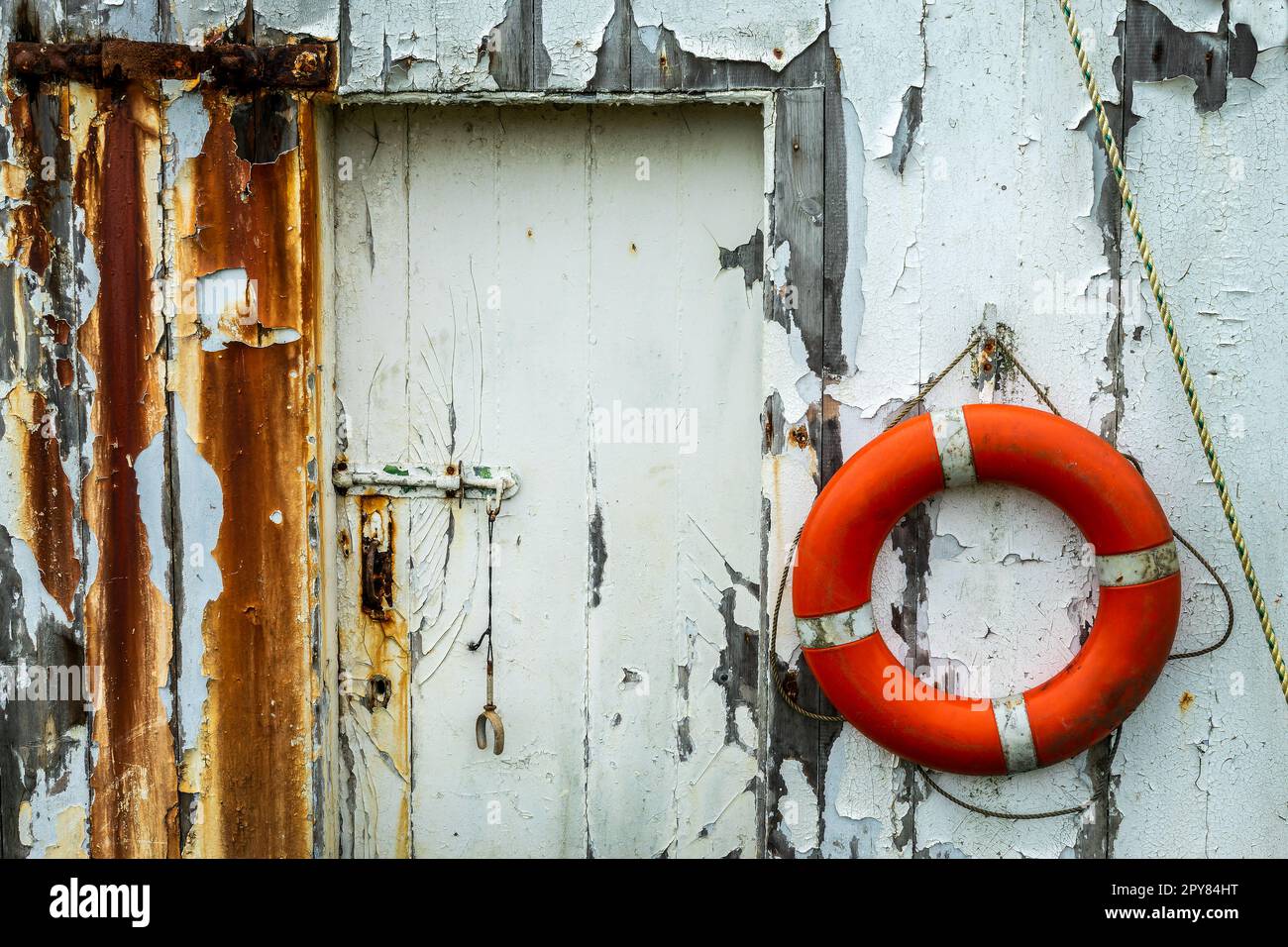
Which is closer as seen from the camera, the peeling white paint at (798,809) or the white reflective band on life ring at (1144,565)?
the white reflective band on life ring at (1144,565)

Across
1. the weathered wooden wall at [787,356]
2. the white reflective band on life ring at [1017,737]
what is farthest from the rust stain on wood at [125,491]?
the white reflective band on life ring at [1017,737]

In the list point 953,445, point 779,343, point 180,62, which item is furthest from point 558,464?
point 180,62

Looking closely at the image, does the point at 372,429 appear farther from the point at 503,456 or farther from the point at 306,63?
the point at 306,63

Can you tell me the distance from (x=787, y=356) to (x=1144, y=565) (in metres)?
0.62

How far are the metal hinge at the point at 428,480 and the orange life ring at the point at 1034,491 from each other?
543 millimetres

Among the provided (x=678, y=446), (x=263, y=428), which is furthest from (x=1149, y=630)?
(x=263, y=428)

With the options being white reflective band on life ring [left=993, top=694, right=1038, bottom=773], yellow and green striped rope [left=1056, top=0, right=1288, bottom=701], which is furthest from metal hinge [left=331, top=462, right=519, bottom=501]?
yellow and green striped rope [left=1056, top=0, right=1288, bottom=701]

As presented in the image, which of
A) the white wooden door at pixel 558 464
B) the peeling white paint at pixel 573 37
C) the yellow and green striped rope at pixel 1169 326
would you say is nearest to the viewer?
the yellow and green striped rope at pixel 1169 326

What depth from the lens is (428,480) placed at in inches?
71.0

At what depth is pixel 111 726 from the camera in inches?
68.7

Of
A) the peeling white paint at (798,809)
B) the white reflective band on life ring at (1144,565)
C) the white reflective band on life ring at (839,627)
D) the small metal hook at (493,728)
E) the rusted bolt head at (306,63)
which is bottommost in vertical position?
the peeling white paint at (798,809)

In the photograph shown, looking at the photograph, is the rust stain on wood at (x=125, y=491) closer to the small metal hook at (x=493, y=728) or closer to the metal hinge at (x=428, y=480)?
the metal hinge at (x=428, y=480)

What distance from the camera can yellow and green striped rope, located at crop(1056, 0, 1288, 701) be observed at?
1.54 meters

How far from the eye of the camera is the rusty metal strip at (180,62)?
163cm
